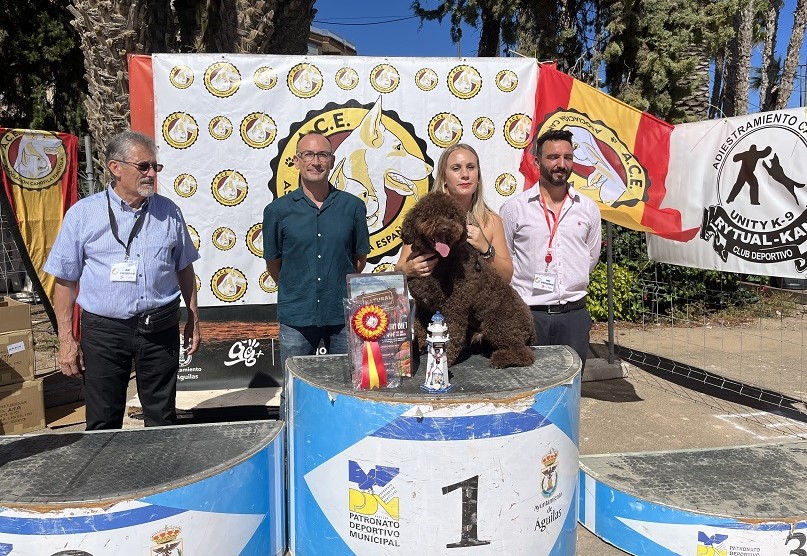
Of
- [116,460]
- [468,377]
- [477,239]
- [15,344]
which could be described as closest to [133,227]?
[116,460]

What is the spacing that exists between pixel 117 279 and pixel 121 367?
1.61ft

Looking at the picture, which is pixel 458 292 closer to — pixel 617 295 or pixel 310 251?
pixel 310 251

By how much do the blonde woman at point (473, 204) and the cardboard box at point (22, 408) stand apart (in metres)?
3.73

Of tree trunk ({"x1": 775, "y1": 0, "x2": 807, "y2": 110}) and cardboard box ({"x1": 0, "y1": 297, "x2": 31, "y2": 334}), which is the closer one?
cardboard box ({"x1": 0, "y1": 297, "x2": 31, "y2": 334})

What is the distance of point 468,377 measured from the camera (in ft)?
8.24

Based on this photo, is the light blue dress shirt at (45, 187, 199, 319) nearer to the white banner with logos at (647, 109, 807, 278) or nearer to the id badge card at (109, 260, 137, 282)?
the id badge card at (109, 260, 137, 282)

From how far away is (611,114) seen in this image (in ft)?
15.9

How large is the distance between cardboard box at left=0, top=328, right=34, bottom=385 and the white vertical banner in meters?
1.51

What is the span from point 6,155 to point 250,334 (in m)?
2.87

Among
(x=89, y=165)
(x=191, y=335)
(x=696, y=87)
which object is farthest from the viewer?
(x=696, y=87)

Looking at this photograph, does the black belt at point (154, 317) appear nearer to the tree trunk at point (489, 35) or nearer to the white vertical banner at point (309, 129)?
the white vertical banner at point (309, 129)

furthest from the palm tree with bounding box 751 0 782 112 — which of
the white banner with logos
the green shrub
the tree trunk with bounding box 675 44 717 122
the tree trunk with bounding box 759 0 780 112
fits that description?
the white banner with logos

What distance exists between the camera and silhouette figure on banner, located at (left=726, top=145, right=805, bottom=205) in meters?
4.25

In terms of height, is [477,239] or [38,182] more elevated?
[38,182]
